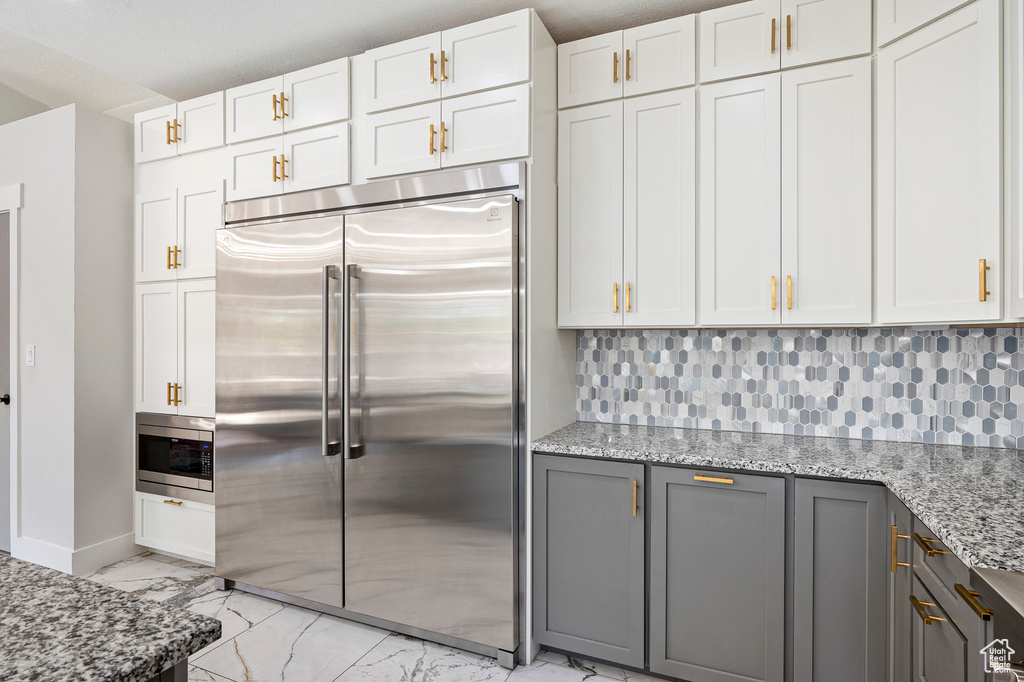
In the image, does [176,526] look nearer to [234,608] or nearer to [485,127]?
[234,608]

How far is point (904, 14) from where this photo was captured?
72.7 inches

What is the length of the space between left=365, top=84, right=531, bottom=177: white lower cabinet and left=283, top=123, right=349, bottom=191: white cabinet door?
6.1 inches

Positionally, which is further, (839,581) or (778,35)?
(778,35)

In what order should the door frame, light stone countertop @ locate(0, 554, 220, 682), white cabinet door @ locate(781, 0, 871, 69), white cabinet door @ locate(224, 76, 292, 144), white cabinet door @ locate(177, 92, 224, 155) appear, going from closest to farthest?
light stone countertop @ locate(0, 554, 220, 682), white cabinet door @ locate(781, 0, 871, 69), white cabinet door @ locate(224, 76, 292, 144), white cabinet door @ locate(177, 92, 224, 155), the door frame

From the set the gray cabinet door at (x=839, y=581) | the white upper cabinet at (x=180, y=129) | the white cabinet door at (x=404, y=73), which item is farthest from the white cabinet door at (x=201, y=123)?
the gray cabinet door at (x=839, y=581)

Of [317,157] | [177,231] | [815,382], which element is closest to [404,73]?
[317,157]

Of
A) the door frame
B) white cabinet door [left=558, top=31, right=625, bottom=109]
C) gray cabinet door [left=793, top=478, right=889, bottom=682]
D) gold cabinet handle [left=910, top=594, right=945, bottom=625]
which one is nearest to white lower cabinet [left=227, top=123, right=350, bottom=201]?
white cabinet door [left=558, top=31, right=625, bottom=109]

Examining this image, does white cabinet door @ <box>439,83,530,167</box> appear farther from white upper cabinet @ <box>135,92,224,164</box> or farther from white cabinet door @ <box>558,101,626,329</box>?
white upper cabinet @ <box>135,92,224,164</box>

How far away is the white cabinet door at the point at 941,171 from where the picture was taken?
1668 millimetres

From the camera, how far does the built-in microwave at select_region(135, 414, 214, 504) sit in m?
2.97

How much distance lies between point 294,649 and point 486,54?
2572 mm

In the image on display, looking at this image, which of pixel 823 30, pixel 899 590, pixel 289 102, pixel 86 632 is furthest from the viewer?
pixel 289 102

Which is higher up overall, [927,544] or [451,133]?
[451,133]

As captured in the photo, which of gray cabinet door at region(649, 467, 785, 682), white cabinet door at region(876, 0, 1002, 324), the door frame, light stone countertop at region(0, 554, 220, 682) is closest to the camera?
light stone countertop at region(0, 554, 220, 682)
